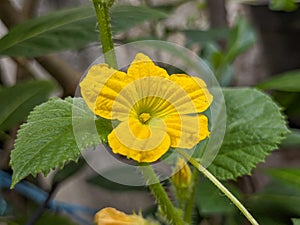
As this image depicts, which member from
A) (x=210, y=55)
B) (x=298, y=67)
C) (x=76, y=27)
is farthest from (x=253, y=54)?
(x=76, y=27)

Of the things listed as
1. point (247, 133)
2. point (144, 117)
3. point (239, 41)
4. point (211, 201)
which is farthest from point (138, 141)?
point (239, 41)

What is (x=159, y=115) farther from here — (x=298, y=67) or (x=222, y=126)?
(x=298, y=67)

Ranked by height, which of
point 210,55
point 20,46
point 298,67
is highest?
point 20,46

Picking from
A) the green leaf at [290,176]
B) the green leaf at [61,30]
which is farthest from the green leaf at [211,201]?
the green leaf at [61,30]

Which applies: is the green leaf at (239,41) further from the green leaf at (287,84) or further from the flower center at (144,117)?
the flower center at (144,117)

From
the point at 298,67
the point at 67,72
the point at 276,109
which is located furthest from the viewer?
the point at 298,67

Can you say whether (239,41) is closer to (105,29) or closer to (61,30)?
(61,30)

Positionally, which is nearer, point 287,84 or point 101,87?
point 101,87

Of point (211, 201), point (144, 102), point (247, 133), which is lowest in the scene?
point (211, 201)
